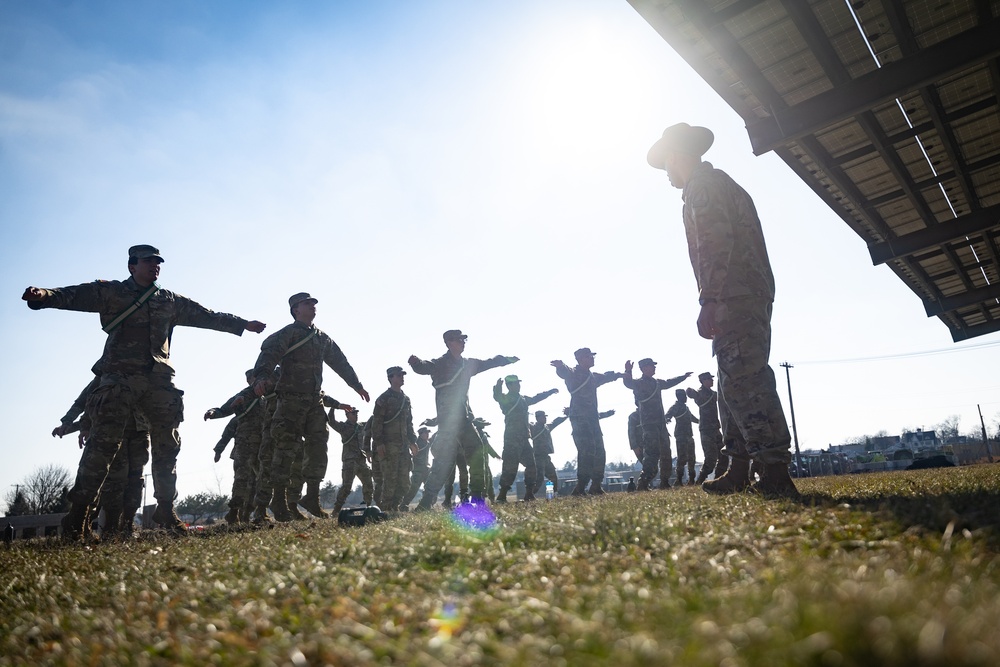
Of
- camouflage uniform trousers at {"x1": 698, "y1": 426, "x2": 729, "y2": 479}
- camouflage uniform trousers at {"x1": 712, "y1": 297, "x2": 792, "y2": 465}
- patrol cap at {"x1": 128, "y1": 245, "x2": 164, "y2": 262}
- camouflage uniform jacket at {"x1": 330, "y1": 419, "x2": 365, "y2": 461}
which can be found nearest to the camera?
camouflage uniform trousers at {"x1": 712, "y1": 297, "x2": 792, "y2": 465}

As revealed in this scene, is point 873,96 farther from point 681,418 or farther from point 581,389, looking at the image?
point 681,418

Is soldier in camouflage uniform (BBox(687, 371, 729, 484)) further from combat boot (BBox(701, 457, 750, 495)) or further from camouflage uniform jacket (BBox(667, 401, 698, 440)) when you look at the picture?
combat boot (BBox(701, 457, 750, 495))

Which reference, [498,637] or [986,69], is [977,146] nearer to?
[986,69]

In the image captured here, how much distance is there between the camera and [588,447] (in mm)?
12930

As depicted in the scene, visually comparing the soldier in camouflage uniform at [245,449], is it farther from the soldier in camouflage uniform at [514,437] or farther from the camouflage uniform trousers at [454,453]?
the soldier in camouflage uniform at [514,437]

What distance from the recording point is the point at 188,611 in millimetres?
2070

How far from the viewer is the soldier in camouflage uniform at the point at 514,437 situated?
12414 millimetres

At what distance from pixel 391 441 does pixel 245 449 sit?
9.58 ft

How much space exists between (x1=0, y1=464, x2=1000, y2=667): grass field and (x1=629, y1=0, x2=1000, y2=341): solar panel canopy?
5258mm

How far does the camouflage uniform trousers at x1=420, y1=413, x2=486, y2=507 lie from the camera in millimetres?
9219

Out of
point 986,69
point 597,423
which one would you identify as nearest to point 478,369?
point 597,423

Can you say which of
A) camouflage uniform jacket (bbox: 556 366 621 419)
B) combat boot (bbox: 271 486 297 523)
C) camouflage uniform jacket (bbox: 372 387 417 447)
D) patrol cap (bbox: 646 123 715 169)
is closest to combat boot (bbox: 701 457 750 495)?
patrol cap (bbox: 646 123 715 169)

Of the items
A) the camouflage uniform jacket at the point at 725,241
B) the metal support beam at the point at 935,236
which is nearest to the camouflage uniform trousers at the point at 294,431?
the camouflage uniform jacket at the point at 725,241

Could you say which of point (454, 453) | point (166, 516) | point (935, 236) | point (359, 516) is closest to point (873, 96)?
point (935, 236)
